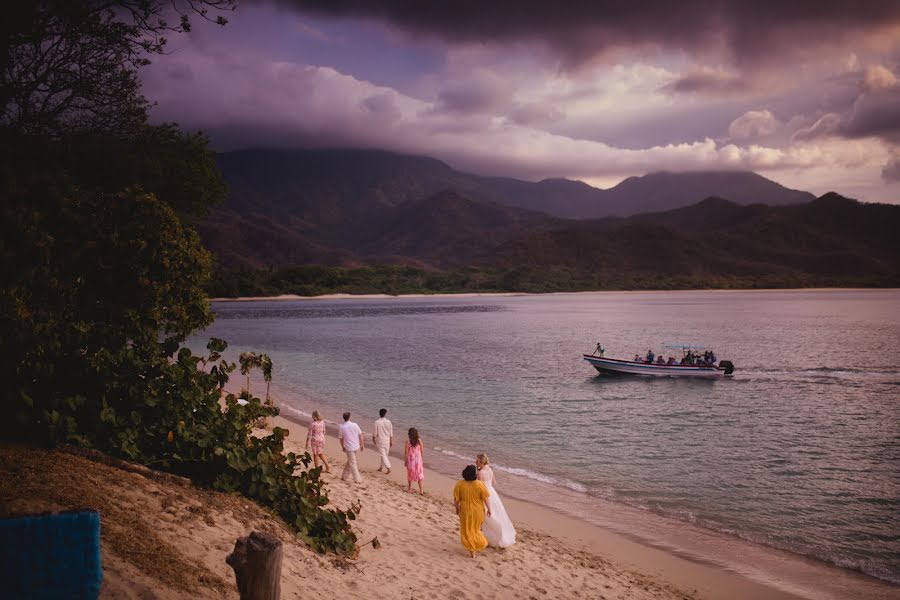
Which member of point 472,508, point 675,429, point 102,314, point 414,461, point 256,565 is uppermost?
point 102,314

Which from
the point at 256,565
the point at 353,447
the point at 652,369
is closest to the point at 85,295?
the point at 256,565

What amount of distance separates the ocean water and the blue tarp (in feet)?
37.4

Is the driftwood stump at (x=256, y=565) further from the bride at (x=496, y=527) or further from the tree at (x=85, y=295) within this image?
the bride at (x=496, y=527)

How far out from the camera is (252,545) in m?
4.33

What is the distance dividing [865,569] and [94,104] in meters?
17.5

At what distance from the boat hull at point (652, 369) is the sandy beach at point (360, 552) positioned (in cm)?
2699

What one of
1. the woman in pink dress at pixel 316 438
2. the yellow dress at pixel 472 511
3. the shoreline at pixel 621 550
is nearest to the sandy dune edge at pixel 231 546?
the yellow dress at pixel 472 511

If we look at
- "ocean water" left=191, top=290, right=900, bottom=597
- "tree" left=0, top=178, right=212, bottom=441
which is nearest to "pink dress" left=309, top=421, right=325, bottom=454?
"tree" left=0, top=178, right=212, bottom=441

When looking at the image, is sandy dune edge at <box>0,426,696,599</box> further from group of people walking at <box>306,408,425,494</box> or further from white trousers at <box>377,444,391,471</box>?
white trousers at <box>377,444,391,471</box>

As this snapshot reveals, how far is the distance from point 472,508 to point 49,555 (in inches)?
245

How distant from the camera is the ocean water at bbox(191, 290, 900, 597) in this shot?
13.8m

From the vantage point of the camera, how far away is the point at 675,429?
24250mm

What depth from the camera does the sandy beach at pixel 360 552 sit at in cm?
552

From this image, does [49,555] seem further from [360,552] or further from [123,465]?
[360,552]
